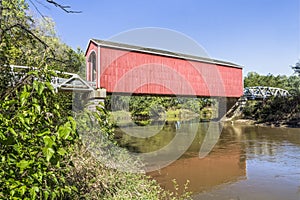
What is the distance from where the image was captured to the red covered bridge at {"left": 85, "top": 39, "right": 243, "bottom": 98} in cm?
1475

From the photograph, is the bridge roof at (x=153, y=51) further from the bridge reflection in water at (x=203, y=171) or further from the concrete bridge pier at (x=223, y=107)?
the bridge reflection in water at (x=203, y=171)

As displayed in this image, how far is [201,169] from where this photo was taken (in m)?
7.82

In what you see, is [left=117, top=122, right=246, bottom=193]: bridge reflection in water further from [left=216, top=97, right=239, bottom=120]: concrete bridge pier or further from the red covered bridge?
[left=216, top=97, right=239, bottom=120]: concrete bridge pier

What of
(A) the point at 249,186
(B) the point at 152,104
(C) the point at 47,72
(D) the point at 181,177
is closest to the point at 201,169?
(D) the point at 181,177

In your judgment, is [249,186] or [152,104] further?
[152,104]

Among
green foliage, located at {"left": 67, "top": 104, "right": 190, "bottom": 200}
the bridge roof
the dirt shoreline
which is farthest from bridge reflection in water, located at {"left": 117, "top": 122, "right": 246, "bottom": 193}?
the dirt shoreline

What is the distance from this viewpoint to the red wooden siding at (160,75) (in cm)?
1499

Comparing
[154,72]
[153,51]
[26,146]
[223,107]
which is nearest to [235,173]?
[26,146]

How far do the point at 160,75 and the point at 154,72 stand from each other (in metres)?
0.63

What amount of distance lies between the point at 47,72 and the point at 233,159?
8585 millimetres

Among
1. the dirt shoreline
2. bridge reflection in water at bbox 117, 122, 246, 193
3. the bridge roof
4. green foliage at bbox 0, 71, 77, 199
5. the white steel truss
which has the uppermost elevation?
the bridge roof

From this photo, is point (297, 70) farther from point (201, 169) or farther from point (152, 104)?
point (201, 169)

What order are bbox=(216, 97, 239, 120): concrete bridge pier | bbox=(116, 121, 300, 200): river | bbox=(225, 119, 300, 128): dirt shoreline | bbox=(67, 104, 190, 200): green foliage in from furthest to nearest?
bbox=(216, 97, 239, 120): concrete bridge pier < bbox=(225, 119, 300, 128): dirt shoreline < bbox=(116, 121, 300, 200): river < bbox=(67, 104, 190, 200): green foliage

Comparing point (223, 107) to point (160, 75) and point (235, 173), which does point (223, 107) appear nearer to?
point (160, 75)
